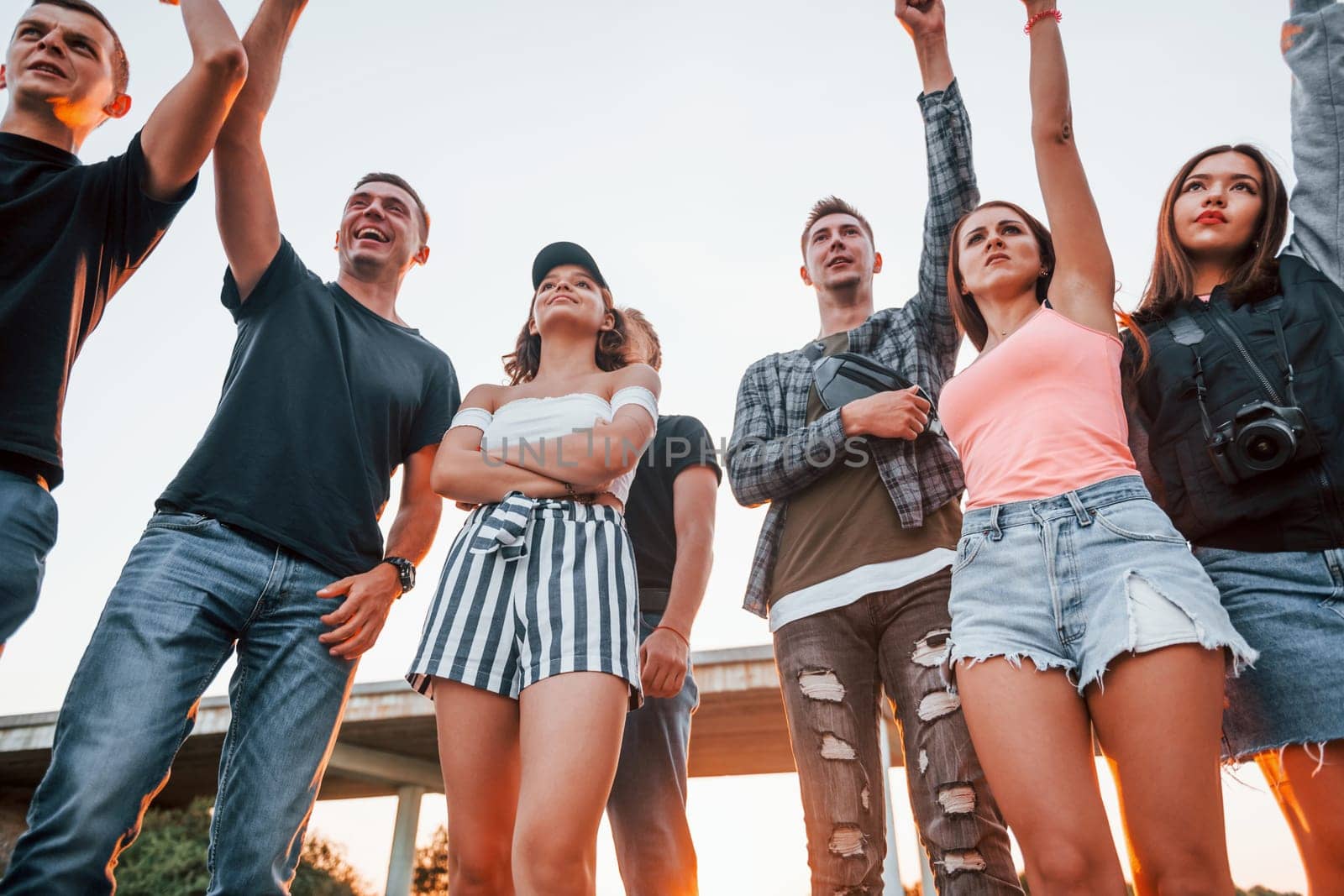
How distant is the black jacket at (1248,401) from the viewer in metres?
2.15

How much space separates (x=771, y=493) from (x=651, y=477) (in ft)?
2.61

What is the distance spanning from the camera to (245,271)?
2.85 m

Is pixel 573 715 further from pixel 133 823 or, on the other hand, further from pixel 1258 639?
pixel 1258 639

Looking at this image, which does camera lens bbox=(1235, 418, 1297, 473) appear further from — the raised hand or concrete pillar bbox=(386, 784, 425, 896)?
concrete pillar bbox=(386, 784, 425, 896)

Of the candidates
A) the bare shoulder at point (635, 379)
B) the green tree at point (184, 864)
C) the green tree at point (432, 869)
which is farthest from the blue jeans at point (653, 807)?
the green tree at point (432, 869)

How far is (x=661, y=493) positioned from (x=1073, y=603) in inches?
76.6

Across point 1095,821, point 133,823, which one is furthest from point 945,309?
point 133,823

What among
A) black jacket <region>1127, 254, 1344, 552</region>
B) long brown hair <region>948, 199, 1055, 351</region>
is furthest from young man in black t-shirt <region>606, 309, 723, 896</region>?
black jacket <region>1127, 254, 1344, 552</region>

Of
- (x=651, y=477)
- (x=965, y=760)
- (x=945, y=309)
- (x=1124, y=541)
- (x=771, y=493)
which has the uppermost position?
(x=945, y=309)

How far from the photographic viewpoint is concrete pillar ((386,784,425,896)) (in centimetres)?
1204

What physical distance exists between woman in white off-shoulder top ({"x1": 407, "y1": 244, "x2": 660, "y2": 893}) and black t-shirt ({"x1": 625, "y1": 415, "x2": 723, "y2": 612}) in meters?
0.81

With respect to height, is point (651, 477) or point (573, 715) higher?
point (651, 477)

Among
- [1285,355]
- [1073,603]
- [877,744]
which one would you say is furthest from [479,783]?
[1285,355]

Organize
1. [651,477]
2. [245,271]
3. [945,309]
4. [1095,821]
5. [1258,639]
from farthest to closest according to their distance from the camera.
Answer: [651,477]
[945,309]
[245,271]
[1258,639]
[1095,821]
